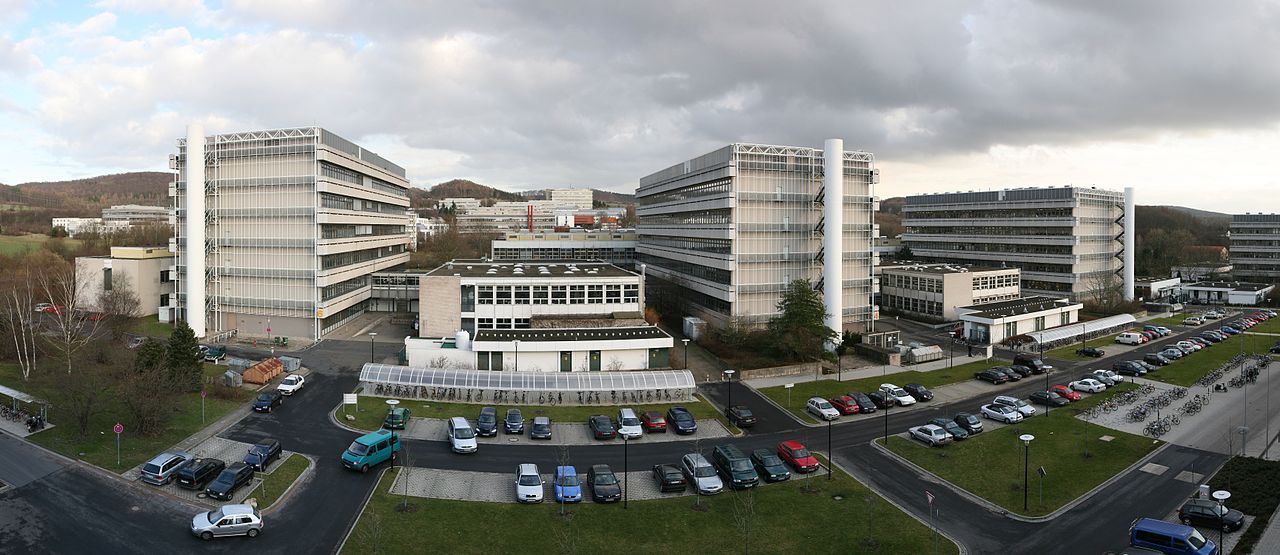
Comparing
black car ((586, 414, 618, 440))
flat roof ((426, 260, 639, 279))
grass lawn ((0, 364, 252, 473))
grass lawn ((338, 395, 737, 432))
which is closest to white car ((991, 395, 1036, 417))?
grass lawn ((338, 395, 737, 432))

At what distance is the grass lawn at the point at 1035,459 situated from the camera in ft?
97.5

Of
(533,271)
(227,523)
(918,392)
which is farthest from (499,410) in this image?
(918,392)

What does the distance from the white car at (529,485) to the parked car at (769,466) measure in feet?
33.7

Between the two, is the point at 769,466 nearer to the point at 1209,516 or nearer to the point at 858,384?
the point at 1209,516

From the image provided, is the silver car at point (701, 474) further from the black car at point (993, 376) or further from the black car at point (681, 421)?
the black car at point (993, 376)

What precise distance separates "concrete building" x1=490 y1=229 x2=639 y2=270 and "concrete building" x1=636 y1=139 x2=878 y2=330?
34.6 metres

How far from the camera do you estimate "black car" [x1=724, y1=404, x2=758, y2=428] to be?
3919 cm

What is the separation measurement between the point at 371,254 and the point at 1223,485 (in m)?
77.9

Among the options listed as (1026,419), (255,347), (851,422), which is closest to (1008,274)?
(1026,419)

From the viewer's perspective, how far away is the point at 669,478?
29.7m

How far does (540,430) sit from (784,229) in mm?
35498

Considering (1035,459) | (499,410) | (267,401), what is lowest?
(1035,459)

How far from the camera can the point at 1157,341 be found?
68312 millimetres

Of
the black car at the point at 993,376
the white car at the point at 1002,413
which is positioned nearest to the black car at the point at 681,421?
the white car at the point at 1002,413
